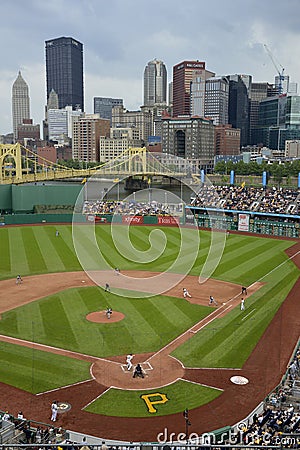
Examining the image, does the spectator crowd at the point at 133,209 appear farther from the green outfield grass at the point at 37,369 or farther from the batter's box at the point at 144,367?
the batter's box at the point at 144,367

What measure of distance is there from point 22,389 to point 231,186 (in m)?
72.1

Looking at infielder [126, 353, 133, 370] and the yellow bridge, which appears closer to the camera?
infielder [126, 353, 133, 370]

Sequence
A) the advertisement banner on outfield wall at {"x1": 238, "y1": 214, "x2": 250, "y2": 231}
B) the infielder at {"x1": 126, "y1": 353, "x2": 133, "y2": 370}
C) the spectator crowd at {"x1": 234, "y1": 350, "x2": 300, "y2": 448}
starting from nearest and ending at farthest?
the spectator crowd at {"x1": 234, "y1": 350, "x2": 300, "y2": 448}, the infielder at {"x1": 126, "y1": 353, "x2": 133, "y2": 370}, the advertisement banner on outfield wall at {"x1": 238, "y1": 214, "x2": 250, "y2": 231}

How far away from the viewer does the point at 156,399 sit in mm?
21734

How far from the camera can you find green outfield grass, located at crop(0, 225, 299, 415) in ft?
82.9

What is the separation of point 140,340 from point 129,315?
450cm

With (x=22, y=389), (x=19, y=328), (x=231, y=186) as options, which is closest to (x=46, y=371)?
(x=22, y=389)

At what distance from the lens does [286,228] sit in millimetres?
69062

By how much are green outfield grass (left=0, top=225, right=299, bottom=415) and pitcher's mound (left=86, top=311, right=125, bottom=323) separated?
53cm

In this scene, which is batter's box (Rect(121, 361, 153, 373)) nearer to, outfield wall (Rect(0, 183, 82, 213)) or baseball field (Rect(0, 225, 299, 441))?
baseball field (Rect(0, 225, 299, 441))

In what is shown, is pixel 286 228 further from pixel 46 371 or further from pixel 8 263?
pixel 46 371

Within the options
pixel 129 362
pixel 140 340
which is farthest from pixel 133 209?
pixel 129 362

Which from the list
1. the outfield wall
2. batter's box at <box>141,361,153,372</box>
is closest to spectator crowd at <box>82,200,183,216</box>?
the outfield wall

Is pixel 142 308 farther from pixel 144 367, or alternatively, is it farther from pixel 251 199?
pixel 251 199
